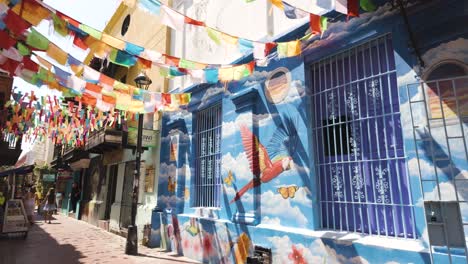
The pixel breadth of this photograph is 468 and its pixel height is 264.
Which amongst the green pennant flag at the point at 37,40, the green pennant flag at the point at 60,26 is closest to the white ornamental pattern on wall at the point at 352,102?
the green pennant flag at the point at 60,26

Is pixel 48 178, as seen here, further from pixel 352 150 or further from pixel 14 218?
pixel 352 150

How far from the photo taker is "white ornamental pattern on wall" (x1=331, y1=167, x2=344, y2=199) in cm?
508

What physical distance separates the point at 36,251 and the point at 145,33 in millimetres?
8486

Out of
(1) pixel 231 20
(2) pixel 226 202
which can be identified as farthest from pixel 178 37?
(2) pixel 226 202

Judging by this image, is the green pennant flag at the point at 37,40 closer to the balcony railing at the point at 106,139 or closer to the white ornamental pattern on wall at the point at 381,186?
the white ornamental pattern on wall at the point at 381,186

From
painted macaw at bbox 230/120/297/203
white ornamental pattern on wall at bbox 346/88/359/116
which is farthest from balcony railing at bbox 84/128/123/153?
white ornamental pattern on wall at bbox 346/88/359/116

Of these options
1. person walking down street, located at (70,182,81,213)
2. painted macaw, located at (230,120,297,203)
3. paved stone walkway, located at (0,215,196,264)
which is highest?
painted macaw, located at (230,120,297,203)

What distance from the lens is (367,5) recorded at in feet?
14.8

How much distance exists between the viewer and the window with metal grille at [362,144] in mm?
4395

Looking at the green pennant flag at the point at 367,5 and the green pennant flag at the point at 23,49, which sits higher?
the green pennant flag at the point at 367,5

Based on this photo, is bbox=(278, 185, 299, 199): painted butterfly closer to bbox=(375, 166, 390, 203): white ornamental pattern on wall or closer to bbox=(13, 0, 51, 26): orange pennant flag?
bbox=(375, 166, 390, 203): white ornamental pattern on wall

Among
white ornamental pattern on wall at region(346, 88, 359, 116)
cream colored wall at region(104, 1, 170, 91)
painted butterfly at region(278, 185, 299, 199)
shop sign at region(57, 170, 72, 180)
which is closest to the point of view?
white ornamental pattern on wall at region(346, 88, 359, 116)

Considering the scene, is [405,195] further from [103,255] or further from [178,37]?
[178,37]

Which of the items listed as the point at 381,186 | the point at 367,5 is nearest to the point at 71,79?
the point at 367,5
